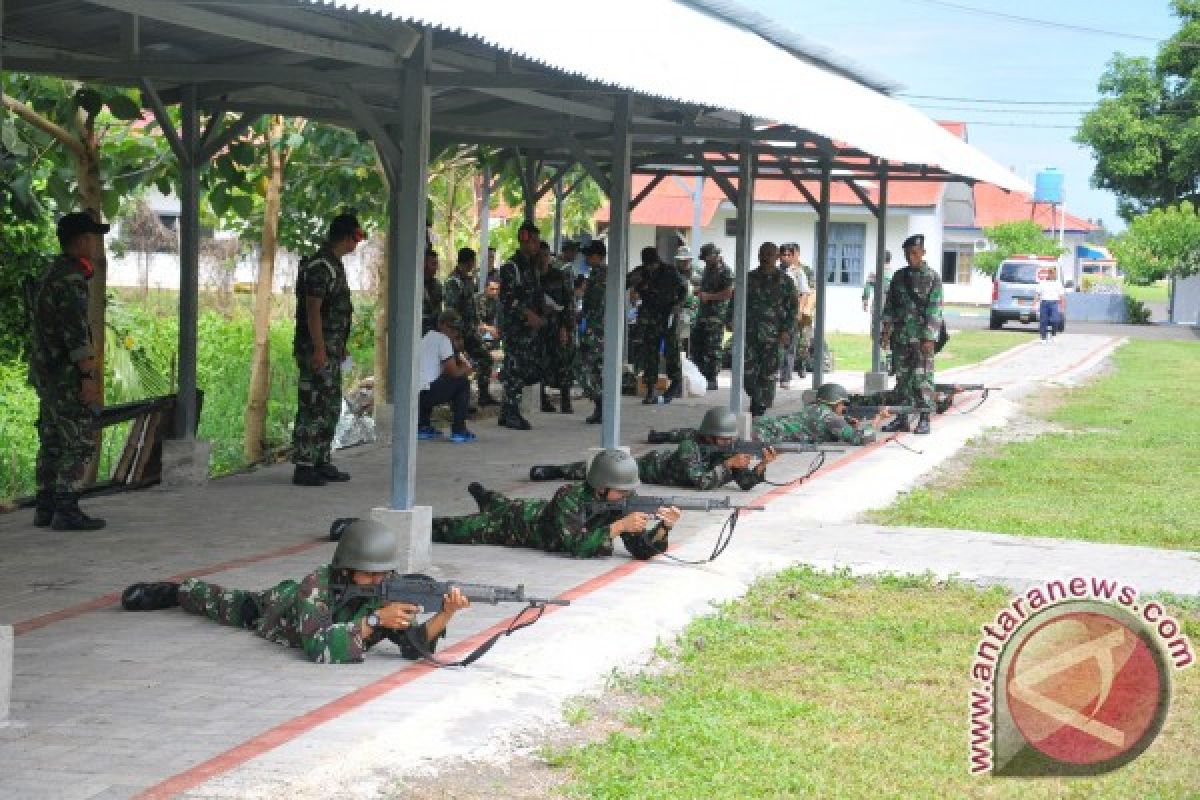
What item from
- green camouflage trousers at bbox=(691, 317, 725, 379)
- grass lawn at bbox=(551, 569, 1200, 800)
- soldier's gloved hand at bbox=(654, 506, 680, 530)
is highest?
green camouflage trousers at bbox=(691, 317, 725, 379)

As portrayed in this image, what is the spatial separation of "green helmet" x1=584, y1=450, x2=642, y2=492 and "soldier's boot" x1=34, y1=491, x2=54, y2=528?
3400mm

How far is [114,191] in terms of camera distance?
15.7 m

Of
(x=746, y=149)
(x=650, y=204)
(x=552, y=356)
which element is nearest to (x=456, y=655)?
(x=746, y=149)

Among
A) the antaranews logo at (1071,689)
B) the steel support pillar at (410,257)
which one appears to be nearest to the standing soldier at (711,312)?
the steel support pillar at (410,257)

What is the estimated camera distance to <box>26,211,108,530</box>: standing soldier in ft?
33.7

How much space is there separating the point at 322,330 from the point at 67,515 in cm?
238

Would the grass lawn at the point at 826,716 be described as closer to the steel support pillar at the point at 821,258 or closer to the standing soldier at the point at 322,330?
the standing soldier at the point at 322,330

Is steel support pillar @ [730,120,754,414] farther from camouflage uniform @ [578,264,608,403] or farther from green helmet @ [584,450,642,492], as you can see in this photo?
green helmet @ [584,450,642,492]

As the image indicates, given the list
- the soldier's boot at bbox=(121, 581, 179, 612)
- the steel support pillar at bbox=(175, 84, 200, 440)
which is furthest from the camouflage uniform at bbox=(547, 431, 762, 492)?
the soldier's boot at bbox=(121, 581, 179, 612)

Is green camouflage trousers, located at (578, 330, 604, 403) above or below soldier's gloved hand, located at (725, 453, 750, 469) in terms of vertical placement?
above

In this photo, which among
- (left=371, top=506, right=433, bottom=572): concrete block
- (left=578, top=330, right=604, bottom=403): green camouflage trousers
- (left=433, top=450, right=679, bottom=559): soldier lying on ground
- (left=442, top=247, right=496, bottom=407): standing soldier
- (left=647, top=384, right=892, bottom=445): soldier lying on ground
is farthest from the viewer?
(left=578, top=330, right=604, bottom=403): green camouflage trousers

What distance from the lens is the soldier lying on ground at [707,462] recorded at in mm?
12539

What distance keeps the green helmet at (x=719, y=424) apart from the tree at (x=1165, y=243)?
47.0 metres

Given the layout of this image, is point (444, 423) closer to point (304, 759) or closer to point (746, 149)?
point (746, 149)
